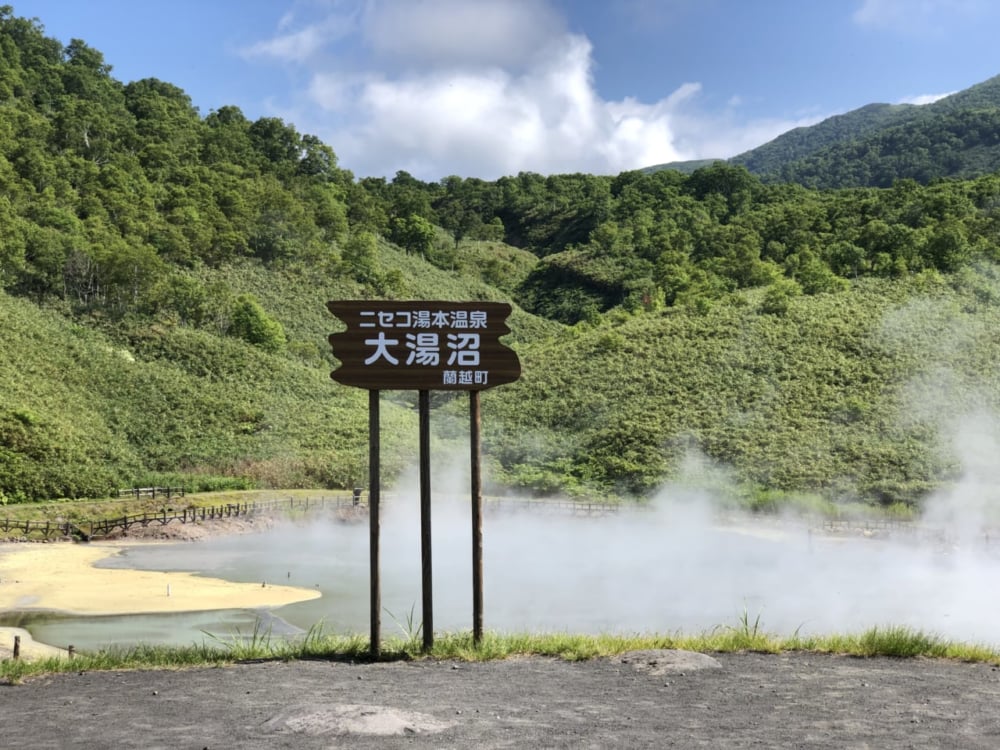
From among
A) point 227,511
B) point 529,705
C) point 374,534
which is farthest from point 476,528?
point 227,511

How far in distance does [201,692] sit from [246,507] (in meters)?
23.6

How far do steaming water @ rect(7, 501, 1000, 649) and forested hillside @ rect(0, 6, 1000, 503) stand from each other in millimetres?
7574

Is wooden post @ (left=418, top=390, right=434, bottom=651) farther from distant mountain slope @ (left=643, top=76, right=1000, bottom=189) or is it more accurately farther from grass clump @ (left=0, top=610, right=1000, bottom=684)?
distant mountain slope @ (left=643, top=76, right=1000, bottom=189)

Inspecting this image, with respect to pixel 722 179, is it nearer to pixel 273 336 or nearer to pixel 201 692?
pixel 273 336

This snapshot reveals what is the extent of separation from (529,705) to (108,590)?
46.3 ft

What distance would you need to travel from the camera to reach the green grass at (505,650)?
8.28m

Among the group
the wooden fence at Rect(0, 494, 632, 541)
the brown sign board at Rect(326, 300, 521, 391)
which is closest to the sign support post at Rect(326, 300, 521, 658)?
the brown sign board at Rect(326, 300, 521, 391)

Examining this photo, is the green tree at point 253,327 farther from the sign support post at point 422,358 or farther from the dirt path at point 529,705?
the dirt path at point 529,705

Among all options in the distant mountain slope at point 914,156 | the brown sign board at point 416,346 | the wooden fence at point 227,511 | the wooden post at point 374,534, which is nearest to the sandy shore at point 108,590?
the wooden fence at point 227,511

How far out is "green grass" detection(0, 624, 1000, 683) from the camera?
828 cm

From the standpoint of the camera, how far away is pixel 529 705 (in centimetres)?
679

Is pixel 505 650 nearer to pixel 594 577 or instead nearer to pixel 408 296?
pixel 594 577

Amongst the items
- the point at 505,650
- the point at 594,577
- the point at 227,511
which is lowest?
the point at 594,577

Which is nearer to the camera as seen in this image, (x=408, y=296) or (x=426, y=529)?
(x=426, y=529)
